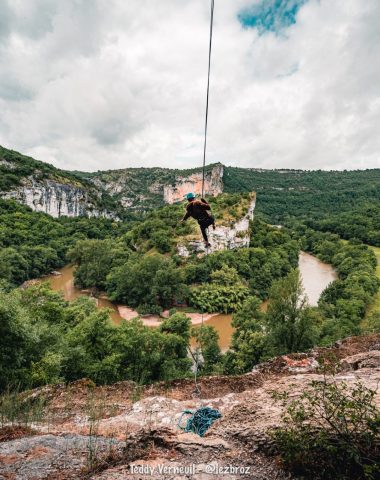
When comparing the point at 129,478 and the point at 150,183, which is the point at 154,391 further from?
the point at 150,183

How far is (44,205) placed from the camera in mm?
77625

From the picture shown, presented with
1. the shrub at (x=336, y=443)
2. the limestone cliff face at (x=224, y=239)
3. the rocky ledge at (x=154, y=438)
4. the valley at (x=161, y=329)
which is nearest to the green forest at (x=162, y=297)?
the valley at (x=161, y=329)

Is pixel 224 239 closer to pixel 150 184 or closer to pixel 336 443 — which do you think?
pixel 336 443

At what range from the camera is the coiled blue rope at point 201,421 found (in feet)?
17.7

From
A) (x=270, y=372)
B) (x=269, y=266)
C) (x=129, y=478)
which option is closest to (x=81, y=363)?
(x=270, y=372)

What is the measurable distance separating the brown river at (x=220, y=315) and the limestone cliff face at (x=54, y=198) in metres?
29.5

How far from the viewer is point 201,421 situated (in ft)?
18.5

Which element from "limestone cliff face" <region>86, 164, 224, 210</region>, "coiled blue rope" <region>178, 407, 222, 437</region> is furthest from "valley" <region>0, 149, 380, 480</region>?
"limestone cliff face" <region>86, 164, 224, 210</region>

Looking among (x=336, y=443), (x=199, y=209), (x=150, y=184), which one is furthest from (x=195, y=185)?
(x=336, y=443)

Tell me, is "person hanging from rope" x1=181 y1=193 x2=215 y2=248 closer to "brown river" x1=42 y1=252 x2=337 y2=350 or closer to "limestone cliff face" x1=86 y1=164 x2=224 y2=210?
"brown river" x1=42 y1=252 x2=337 y2=350

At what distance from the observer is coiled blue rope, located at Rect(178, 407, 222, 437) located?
17.7 feet

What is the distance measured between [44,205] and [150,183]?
92.6 metres

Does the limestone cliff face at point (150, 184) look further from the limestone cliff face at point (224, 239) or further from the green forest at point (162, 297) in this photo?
the limestone cliff face at point (224, 239)

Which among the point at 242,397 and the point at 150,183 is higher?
the point at 150,183
